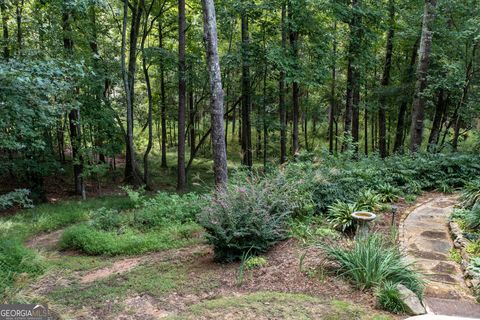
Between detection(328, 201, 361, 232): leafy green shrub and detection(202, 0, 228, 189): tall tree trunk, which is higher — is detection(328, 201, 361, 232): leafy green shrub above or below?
below

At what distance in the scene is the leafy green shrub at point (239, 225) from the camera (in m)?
4.25

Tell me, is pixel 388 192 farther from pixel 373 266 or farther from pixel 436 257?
pixel 373 266

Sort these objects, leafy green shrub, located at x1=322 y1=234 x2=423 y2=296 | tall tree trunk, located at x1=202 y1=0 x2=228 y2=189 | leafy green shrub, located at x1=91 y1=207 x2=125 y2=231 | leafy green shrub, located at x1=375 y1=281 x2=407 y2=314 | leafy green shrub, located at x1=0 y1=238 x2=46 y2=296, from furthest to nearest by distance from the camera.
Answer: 1. leafy green shrub, located at x1=91 y1=207 x2=125 y2=231
2. tall tree trunk, located at x1=202 y1=0 x2=228 y2=189
3. leafy green shrub, located at x1=0 y1=238 x2=46 y2=296
4. leafy green shrub, located at x1=322 y1=234 x2=423 y2=296
5. leafy green shrub, located at x1=375 y1=281 x2=407 y2=314

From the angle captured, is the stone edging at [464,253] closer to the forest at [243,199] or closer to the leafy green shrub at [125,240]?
the forest at [243,199]

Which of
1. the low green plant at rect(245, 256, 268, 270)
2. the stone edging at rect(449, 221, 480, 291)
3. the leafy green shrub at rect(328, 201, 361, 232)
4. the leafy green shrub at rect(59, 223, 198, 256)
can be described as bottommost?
the leafy green shrub at rect(59, 223, 198, 256)

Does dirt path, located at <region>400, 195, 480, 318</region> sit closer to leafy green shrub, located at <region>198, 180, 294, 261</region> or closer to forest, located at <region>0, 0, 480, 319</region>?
forest, located at <region>0, 0, 480, 319</region>

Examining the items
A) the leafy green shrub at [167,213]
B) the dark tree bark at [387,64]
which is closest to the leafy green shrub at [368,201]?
the leafy green shrub at [167,213]

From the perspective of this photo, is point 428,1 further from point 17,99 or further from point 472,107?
point 17,99

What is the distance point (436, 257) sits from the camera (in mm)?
4090

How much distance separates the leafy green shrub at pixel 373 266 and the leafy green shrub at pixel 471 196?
8.66ft

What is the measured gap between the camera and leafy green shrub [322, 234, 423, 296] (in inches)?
132

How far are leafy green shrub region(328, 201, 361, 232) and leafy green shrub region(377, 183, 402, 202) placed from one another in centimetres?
134

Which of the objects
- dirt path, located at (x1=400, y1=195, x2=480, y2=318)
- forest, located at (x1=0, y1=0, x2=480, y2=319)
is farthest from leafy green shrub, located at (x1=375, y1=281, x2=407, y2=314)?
dirt path, located at (x1=400, y1=195, x2=480, y2=318)

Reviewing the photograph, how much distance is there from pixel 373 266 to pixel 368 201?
8.42ft
